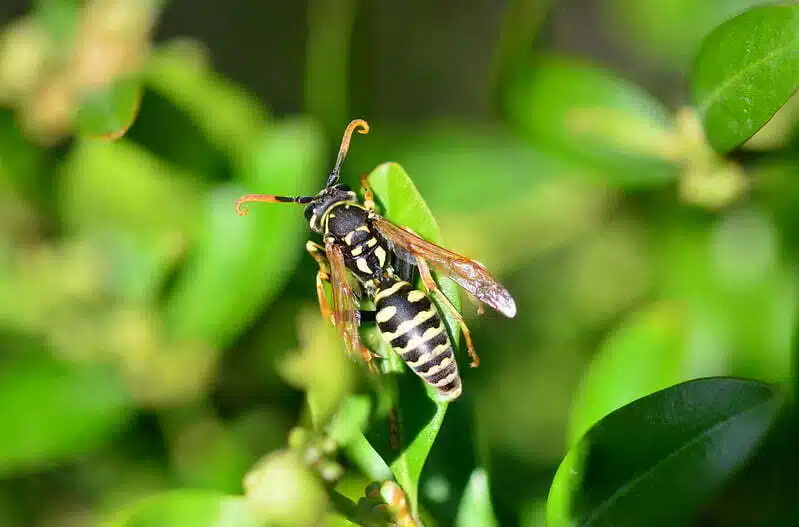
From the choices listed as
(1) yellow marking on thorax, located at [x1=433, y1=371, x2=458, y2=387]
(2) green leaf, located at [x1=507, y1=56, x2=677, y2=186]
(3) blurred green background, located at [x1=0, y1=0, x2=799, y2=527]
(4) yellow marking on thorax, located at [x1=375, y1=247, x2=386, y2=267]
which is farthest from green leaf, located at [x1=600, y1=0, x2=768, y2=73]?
(1) yellow marking on thorax, located at [x1=433, y1=371, x2=458, y2=387]

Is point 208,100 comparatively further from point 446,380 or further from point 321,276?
point 446,380

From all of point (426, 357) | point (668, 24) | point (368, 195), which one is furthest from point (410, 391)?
point (668, 24)

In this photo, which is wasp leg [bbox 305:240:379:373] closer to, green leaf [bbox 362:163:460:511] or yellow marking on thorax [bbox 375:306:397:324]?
yellow marking on thorax [bbox 375:306:397:324]

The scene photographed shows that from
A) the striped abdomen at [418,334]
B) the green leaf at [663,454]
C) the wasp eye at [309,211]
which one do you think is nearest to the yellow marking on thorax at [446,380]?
the striped abdomen at [418,334]

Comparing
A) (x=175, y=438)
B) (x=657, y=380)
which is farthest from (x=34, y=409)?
(x=657, y=380)

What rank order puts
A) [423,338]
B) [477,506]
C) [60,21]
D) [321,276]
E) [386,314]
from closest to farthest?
[477,506]
[423,338]
[386,314]
[321,276]
[60,21]

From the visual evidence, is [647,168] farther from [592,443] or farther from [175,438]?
[175,438]
